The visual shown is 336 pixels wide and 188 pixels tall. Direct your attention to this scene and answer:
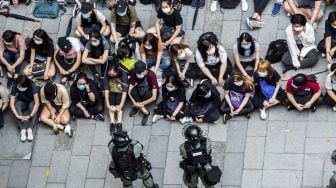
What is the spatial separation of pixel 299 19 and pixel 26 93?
15.7 ft

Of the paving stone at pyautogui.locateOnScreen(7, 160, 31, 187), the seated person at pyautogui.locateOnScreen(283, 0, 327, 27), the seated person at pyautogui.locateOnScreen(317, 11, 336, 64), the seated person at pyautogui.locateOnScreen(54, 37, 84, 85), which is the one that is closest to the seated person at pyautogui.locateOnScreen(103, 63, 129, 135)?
the seated person at pyautogui.locateOnScreen(54, 37, 84, 85)

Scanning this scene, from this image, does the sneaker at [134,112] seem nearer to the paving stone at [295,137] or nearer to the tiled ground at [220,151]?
the tiled ground at [220,151]

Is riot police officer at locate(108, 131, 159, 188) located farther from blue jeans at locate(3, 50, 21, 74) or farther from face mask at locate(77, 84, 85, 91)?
blue jeans at locate(3, 50, 21, 74)

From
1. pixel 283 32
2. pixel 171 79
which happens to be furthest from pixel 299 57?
pixel 171 79

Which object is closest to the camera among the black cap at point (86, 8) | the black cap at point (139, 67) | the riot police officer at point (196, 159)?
the riot police officer at point (196, 159)

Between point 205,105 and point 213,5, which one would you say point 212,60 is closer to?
point 205,105

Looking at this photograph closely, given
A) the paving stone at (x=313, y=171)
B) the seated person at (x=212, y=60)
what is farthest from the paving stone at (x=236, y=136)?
the paving stone at (x=313, y=171)

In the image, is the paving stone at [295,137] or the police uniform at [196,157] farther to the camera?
the paving stone at [295,137]

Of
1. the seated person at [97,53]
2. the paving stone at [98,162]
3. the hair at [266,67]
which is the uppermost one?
the hair at [266,67]

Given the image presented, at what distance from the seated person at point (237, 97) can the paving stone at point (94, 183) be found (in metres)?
2.31

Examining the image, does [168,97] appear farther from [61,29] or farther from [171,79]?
[61,29]

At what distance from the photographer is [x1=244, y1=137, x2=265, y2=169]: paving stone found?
51.2ft

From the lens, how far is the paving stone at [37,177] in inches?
634

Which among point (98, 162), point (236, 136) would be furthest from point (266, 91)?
point (98, 162)
